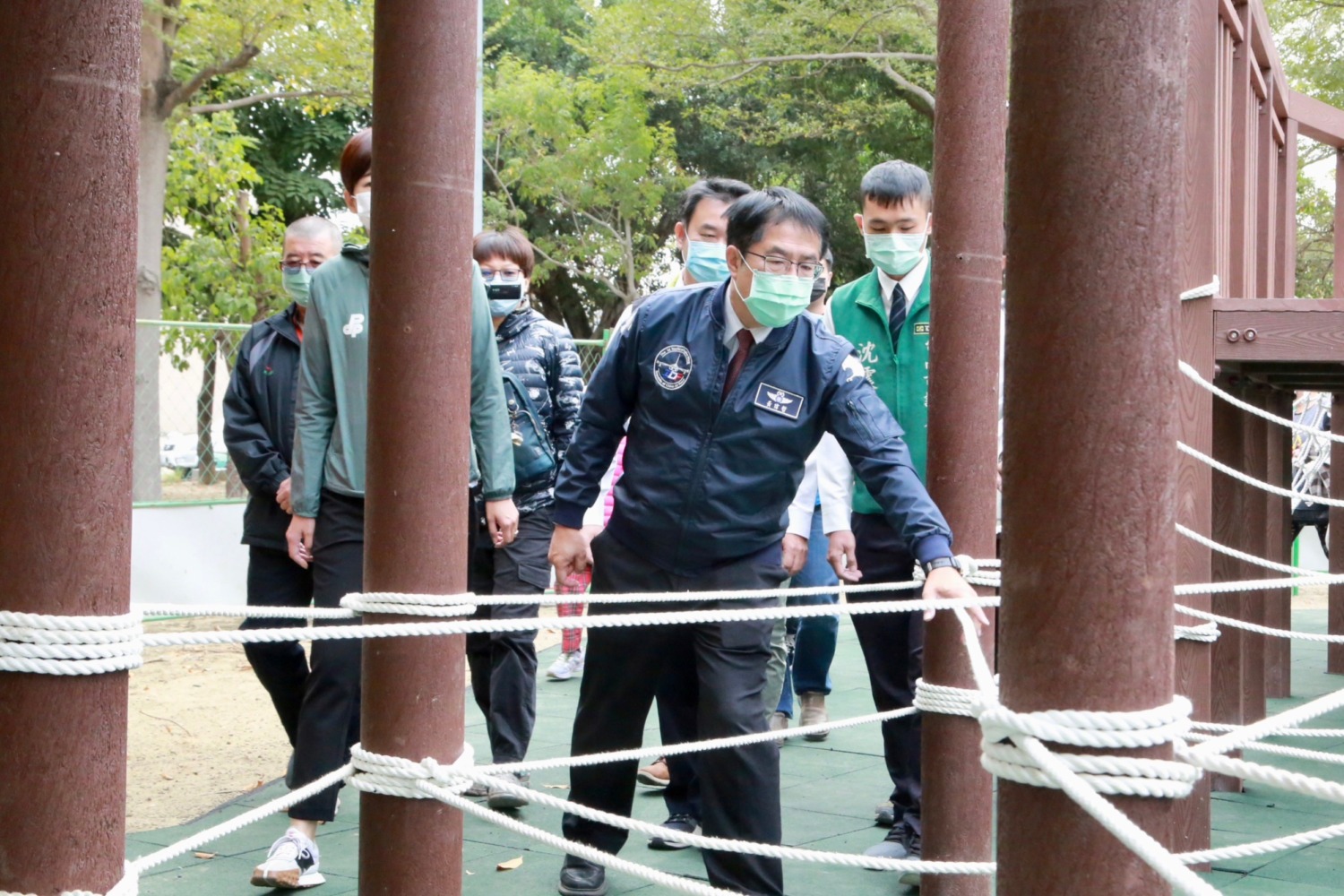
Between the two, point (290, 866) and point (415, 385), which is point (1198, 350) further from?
point (290, 866)

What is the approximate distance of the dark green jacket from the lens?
12.6 feet

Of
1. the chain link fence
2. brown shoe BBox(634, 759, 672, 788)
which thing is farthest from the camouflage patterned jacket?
the chain link fence

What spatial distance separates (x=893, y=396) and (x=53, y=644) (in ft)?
9.38

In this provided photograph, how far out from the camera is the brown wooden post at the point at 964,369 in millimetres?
3391

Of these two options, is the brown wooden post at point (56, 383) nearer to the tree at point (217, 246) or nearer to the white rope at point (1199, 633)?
the white rope at point (1199, 633)

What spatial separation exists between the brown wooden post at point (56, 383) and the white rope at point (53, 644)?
0.05ft

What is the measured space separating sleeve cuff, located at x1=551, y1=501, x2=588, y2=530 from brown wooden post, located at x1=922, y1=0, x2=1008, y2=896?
88 centimetres

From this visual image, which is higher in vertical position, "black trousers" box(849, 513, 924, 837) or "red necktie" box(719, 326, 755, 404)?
"red necktie" box(719, 326, 755, 404)

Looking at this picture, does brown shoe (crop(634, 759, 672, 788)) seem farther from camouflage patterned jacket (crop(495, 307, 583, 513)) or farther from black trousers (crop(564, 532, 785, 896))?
black trousers (crop(564, 532, 785, 896))

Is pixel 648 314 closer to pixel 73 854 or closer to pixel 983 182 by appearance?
pixel 983 182

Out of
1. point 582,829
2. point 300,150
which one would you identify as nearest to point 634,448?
point 582,829

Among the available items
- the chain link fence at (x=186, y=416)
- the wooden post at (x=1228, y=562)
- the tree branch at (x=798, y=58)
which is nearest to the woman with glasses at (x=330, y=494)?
the wooden post at (x=1228, y=562)

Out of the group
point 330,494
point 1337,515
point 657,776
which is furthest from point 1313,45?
point 330,494

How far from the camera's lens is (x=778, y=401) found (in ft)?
11.0
